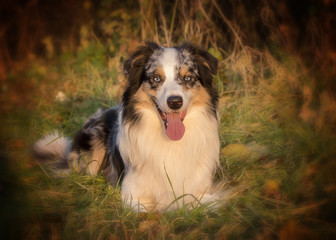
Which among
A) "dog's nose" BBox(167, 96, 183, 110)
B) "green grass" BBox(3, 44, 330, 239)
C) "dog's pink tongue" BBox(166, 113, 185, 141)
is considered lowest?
"green grass" BBox(3, 44, 330, 239)

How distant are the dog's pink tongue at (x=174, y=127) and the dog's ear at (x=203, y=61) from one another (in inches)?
21.0

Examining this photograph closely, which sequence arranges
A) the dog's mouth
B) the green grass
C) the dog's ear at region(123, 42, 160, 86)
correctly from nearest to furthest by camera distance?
the green grass → the dog's mouth → the dog's ear at region(123, 42, 160, 86)

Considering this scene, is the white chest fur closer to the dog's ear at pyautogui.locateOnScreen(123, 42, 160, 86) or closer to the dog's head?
the dog's head

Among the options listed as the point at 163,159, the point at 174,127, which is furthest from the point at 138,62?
the point at 163,159

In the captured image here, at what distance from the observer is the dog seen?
135 inches

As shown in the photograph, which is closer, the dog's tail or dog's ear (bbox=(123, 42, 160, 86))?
dog's ear (bbox=(123, 42, 160, 86))

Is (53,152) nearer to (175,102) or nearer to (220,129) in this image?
(175,102)

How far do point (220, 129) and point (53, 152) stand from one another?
2.51 m

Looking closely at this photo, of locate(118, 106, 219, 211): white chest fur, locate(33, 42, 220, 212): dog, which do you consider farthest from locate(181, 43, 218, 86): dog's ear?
locate(118, 106, 219, 211): white chest fur

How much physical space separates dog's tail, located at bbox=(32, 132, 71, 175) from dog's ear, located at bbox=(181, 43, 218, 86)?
2.10 m

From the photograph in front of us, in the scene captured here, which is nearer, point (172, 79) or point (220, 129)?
point (172, 79)

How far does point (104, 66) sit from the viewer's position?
7422 mm

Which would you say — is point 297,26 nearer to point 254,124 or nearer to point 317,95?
point 317,95

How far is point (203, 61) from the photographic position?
3707mm
